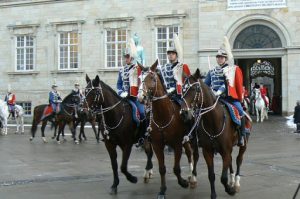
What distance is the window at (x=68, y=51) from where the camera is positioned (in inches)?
1309

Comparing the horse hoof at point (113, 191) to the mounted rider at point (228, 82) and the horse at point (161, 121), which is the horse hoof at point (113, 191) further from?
the mounted rider at point (228, 82)

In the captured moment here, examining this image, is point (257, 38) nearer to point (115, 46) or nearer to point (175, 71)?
point (115, 46)

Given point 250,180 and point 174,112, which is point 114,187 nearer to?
point 174,112

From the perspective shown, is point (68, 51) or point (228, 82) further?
point (68, 51)

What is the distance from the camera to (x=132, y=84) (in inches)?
390

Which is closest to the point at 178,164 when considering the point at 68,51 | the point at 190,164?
the point at 190,164

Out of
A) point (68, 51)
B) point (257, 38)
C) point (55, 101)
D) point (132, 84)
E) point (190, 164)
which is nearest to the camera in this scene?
point (132, 84)

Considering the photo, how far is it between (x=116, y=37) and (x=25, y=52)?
23.5 ft

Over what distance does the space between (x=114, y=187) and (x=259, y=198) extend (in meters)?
2.66

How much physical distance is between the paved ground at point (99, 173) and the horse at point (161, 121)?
0.79m

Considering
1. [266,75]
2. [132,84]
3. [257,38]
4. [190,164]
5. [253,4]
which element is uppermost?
[253,4]

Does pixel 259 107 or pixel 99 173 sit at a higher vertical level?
pixel 259 107

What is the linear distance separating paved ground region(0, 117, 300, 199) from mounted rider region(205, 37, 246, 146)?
1.44 m

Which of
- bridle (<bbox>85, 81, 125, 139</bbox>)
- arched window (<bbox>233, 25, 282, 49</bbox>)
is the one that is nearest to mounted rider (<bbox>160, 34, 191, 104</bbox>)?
bridle (<bbox>85, 81, 125, 139</bbox>)
